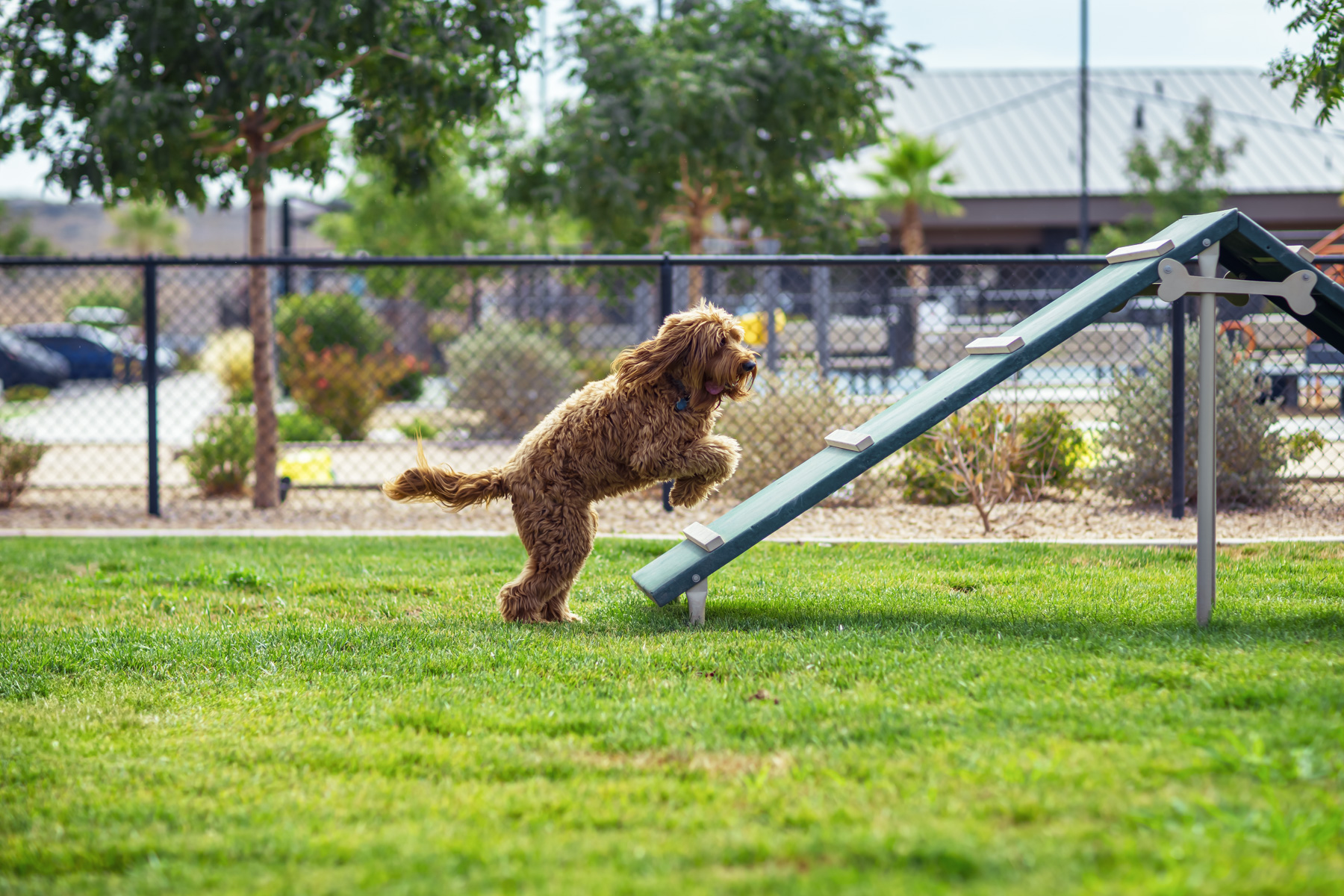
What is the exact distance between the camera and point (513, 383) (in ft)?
40.8

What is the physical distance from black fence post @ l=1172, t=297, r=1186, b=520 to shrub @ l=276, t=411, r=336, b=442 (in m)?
8.78

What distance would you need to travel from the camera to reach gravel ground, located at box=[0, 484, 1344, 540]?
21.4 feet

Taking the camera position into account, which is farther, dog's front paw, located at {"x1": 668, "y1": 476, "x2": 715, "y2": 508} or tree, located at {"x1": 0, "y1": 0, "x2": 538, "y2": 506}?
tree, located at {"x1": 0, "y1": 0, "x2": 538, "y2": 506}

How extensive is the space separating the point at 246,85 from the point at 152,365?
212cm

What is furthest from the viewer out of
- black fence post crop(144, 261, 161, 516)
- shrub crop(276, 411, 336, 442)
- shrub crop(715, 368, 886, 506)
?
shrub crop(276, 411, 336, 442)

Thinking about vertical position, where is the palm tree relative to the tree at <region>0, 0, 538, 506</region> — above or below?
above

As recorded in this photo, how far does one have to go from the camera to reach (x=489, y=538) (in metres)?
6.71

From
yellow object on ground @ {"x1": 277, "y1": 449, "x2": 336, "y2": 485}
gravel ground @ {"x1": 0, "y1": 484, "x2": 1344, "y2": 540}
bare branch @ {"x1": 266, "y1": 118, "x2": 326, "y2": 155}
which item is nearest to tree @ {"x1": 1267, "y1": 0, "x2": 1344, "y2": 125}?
gravel ground @ {"x1": 0, "y1": 484, "x2": 1344, "y2": 540}

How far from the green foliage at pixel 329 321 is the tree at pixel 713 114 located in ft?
12.8

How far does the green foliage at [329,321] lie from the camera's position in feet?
48.0

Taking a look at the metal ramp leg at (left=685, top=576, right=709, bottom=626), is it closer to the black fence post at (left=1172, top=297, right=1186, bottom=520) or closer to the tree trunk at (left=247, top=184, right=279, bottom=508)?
the black fence post at (left=1172, top=297, right=1186, bottom=520)

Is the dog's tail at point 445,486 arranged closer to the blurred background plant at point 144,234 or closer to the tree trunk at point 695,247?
the tree trunk at point 695,247

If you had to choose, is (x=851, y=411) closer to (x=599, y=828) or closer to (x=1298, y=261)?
(x=1298, y=261)

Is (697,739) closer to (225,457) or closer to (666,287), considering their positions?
(666,287)
